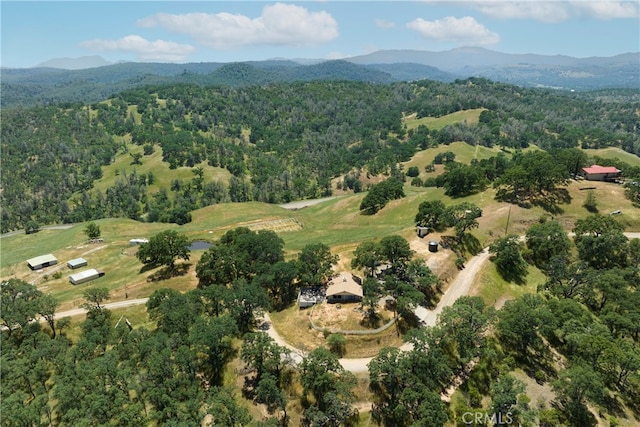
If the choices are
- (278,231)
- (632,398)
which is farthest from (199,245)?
(632,398)

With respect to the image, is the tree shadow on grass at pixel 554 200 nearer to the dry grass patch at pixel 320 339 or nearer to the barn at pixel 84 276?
the dry grass patch at pixel 320 339

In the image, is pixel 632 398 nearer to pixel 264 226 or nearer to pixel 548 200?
pixel 548 200

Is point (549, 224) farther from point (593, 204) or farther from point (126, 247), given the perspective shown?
point (126, 247)

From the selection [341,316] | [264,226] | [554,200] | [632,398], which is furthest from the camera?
[264,226]

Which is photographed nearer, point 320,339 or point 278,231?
point 320,339

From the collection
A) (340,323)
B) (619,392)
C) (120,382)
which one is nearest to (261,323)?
(340,323)

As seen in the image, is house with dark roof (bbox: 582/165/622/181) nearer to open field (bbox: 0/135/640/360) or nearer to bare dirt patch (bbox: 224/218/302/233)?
open field (bbox: 0/135/640/360)
